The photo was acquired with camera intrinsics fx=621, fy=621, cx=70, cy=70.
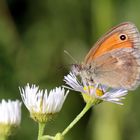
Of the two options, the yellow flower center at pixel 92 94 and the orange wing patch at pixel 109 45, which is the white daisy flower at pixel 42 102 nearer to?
the yellow flower center at pixel 92 94

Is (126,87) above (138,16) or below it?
below

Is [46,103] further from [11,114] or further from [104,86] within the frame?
[104,86]

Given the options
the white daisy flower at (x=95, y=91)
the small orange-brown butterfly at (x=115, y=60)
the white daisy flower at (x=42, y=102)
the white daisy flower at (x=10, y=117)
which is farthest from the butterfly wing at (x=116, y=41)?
the white daisy flower at (x=10, y=117)

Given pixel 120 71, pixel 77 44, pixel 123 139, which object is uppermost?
pixel 77 44

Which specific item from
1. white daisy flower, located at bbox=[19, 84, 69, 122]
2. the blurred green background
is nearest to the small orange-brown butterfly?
white daisy flower, located at bbox=[19, 84, 69, 122]

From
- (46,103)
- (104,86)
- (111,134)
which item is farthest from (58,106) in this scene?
(111,134)

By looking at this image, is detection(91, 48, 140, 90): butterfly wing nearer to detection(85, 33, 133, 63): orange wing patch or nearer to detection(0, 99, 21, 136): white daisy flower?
detection(85, 33, 133, 63): orange wing patch
